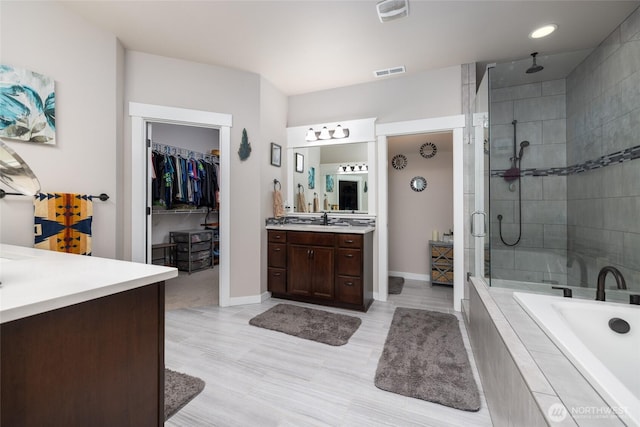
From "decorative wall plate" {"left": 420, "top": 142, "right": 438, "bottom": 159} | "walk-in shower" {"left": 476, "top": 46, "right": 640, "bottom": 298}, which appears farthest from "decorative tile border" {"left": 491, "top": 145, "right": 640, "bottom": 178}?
"decorative wall plate" {"left": 420, "top": 142, "right": 438, "bottom": 159}

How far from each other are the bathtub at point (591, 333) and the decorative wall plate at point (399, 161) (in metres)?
2.98

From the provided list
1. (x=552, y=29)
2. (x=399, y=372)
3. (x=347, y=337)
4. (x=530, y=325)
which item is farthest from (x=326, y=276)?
(x=552, y=29)

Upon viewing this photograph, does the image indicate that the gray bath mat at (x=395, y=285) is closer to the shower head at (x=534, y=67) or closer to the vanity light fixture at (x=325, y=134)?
the vanity light fixture at (x=325, y=134)

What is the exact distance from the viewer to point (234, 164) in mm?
3135

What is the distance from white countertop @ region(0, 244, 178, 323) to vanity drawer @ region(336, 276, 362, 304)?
217 centimetres

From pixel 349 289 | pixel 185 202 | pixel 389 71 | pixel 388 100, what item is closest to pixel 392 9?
pixel 389 71

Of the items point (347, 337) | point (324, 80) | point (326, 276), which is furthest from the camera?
point (324, 80)

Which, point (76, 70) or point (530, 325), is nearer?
point (530, 325)

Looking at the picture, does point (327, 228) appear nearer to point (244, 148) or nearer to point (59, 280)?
point (244, 148)

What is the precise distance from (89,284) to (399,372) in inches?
72.2

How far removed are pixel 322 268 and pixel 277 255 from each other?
605mm

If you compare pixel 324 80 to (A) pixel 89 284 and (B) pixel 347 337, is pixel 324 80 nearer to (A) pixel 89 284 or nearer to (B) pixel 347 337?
(B) pixel 347 337

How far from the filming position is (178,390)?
5.48ft

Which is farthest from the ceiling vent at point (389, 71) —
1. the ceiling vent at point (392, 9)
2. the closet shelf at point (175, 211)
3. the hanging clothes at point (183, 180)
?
Result: the closet shelf at point (175, 211)
